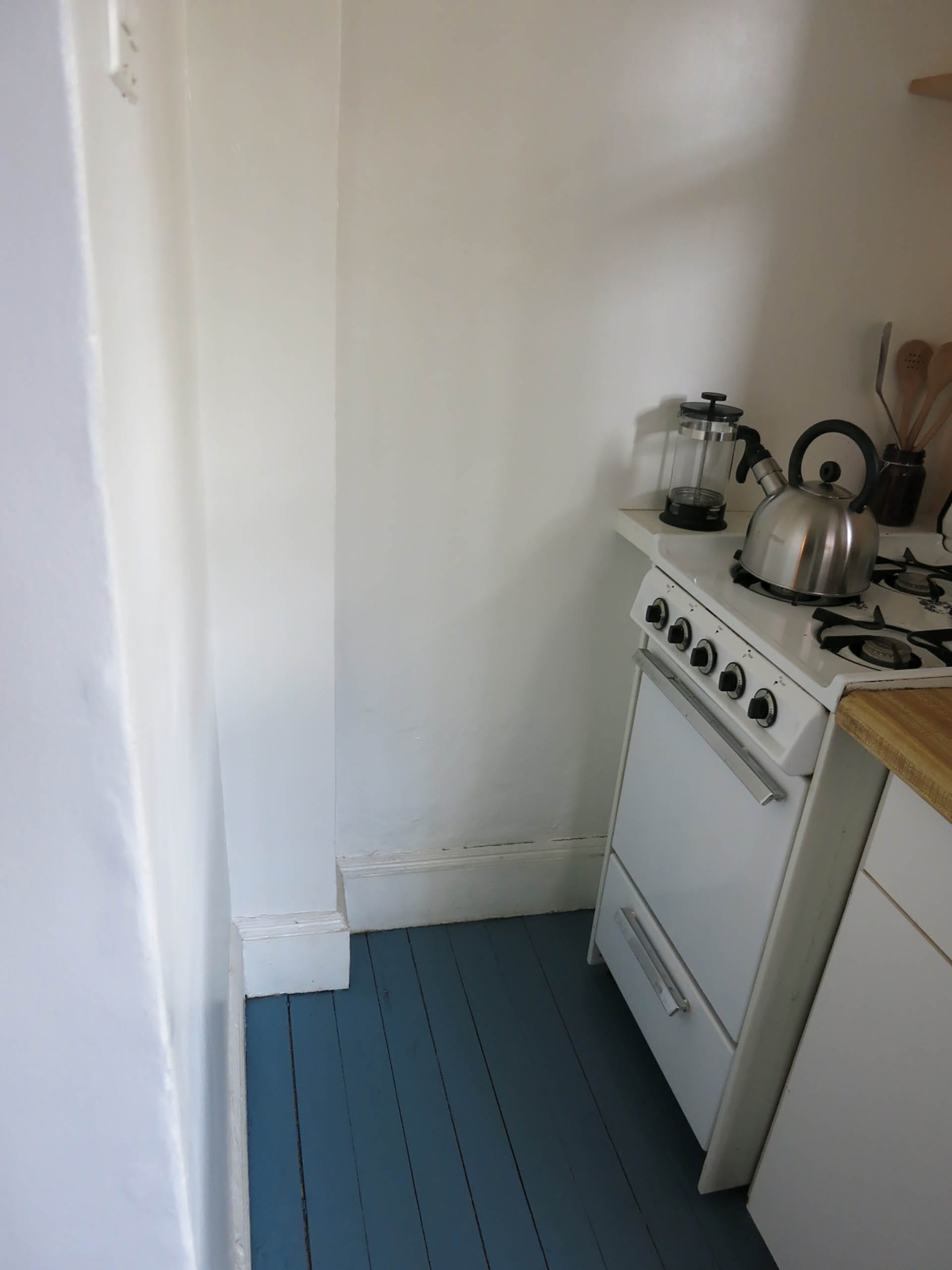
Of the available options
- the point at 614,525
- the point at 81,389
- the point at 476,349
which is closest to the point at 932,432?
the point at 614,525

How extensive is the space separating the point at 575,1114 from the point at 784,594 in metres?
1.04

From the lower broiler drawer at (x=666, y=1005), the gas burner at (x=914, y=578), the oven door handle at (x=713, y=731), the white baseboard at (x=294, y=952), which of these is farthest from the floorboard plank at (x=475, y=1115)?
the gas burner at (x=914, y=578)

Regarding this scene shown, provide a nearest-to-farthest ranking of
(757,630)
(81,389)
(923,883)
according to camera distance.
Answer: (81,389) → (923,883) → (757,630)

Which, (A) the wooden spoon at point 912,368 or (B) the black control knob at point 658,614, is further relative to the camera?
(A) the wooden spoon at point 912,368

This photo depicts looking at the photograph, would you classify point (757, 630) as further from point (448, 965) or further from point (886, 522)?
point (448, 965)

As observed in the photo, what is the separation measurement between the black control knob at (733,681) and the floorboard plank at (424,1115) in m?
0.97

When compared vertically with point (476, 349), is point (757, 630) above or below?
below

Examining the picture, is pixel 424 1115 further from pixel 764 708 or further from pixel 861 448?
pixel 861 448

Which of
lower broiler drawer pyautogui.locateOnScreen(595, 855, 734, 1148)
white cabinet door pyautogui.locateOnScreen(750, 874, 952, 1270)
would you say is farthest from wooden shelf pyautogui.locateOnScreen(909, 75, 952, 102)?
lower broiler drawer pyautogui.locateOnScreen(595, 855, 734, 1148)

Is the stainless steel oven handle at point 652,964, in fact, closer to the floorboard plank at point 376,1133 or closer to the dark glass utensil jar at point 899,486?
the floorboard plank at point 376,1133

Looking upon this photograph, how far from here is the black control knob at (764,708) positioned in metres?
1.26

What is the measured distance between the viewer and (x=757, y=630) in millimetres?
1335

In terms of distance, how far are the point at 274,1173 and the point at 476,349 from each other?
148 cm

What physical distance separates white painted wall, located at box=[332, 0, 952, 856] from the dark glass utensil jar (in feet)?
0.35
